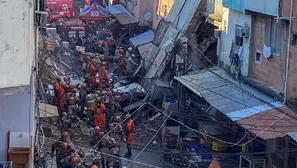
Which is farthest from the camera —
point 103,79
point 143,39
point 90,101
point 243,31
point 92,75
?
point 143,39

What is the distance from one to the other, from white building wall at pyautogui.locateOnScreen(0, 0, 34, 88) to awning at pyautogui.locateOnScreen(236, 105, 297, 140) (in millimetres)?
6704

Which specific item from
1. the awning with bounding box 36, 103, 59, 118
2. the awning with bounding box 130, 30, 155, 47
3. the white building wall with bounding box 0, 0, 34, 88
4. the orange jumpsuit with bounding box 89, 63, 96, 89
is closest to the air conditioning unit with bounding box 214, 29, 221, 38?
the orange jumpsuit with bounding box 89, 63, 96, 89

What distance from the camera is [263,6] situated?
17875 mm

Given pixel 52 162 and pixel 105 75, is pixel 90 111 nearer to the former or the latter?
pixel 105 75

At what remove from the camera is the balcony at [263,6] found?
56.3 feet

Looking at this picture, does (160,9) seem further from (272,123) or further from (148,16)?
(272,123)

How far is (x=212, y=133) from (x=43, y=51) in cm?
746

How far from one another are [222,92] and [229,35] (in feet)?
10.4

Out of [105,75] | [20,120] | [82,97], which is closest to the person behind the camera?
[20,120]

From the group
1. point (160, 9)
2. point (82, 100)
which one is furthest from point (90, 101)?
point (160, 9)

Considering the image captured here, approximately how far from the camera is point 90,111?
23531 mm

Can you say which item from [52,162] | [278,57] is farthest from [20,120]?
[278,57]

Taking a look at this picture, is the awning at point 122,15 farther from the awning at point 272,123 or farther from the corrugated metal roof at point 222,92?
the awning at point 272,123

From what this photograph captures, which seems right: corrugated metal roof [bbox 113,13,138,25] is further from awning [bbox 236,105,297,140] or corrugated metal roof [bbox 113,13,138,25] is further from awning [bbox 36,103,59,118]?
awning [bbox 236,105,297,140]
